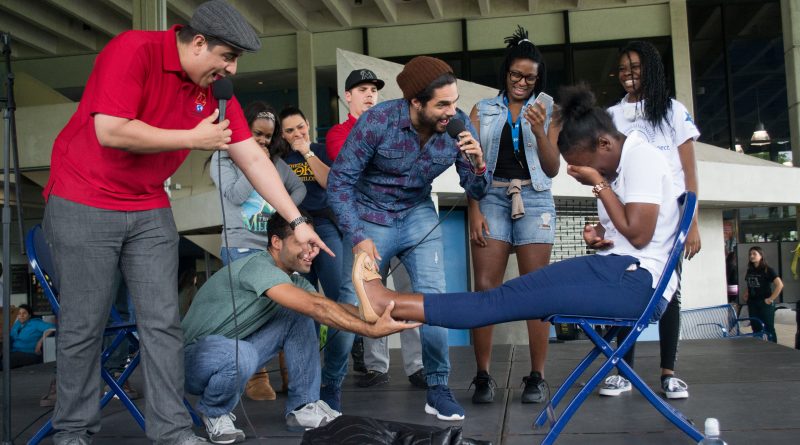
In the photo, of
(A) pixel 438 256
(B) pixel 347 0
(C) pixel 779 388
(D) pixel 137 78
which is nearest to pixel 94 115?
(D) pixel 137 78

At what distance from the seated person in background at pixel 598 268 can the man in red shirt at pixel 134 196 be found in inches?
26.3

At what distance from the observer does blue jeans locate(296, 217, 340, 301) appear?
12.2ft

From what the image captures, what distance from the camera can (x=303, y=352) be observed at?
2797 millimetres

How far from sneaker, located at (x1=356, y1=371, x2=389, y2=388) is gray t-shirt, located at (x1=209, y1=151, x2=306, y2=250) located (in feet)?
3.17

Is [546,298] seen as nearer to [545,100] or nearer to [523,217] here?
[523,217]

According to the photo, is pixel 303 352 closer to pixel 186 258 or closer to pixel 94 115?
pixel 94 115

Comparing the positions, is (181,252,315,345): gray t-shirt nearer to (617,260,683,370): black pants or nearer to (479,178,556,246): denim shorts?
(479,178,556,246): denim shorts

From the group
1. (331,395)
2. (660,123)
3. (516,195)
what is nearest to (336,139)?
(516,195)

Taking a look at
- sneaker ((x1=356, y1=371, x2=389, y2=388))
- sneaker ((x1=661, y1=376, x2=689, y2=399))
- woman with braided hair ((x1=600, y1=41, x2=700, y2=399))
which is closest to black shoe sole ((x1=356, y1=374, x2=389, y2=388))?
sneaker ((x1=356, y1=371, x2=389, y2=388))

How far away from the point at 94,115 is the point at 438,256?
150cm

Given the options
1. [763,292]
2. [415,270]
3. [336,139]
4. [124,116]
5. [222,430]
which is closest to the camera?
[124,116]

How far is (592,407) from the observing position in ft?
10.1

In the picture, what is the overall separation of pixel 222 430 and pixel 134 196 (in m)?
0.92

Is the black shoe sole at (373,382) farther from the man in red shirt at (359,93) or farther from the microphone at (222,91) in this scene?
the microphone at (222,91)
